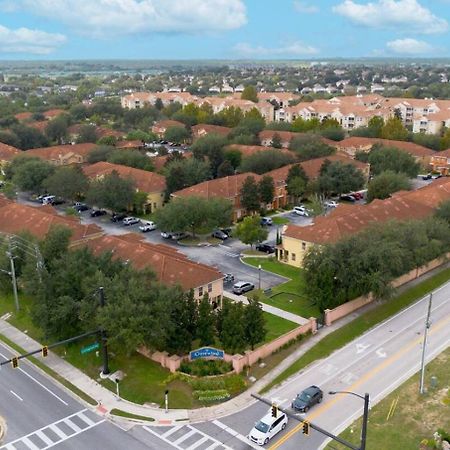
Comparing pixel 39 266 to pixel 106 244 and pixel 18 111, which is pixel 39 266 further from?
pixel 18 111

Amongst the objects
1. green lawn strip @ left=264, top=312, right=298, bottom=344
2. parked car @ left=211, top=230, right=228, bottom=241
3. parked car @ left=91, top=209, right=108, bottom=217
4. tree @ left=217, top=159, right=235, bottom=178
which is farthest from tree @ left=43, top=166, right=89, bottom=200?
green lawn strip @ left=264, top=312, right=298, bottom=344

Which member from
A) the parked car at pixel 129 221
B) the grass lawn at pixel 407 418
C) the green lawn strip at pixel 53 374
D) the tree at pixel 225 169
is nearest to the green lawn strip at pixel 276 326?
the grass lawn at pixel 407 418

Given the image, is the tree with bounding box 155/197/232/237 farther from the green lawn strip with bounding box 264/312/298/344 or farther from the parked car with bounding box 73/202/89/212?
the green lawn strip with bounding box 264/312/298/344

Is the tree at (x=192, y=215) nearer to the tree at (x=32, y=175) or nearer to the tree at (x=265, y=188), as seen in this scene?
the tree at (x=265, y=188)

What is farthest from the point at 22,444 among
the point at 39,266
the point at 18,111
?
the point at 18,111

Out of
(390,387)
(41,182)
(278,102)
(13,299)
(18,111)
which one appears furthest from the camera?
(278,102)

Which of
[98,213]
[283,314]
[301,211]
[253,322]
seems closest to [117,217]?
[98,213]
